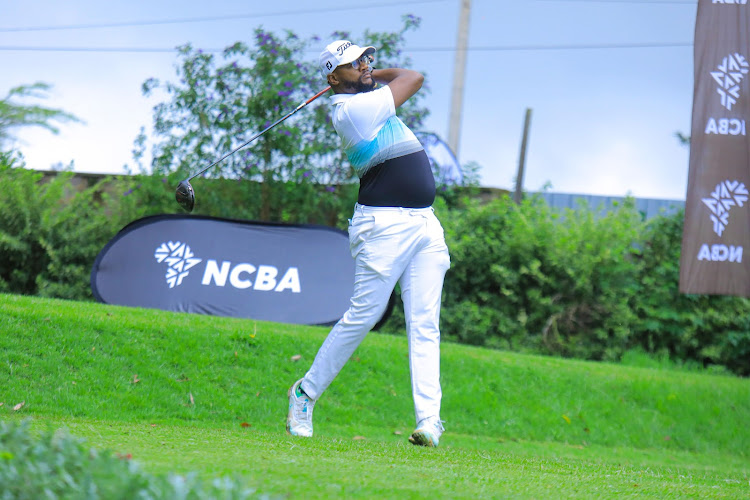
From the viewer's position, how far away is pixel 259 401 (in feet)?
19.9

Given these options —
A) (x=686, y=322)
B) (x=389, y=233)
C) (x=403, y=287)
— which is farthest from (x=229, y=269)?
(x=686, y=322)

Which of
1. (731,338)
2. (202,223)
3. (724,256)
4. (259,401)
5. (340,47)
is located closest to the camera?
(340,47)

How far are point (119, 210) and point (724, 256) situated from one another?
23.1 feet

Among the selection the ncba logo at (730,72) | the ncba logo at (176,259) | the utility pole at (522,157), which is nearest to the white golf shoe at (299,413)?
the ncba logo at (176,259)

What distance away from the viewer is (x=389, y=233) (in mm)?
4301

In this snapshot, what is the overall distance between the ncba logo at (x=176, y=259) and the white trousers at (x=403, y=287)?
14.8 ft

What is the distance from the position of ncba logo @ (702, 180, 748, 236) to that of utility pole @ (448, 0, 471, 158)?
22.4ft

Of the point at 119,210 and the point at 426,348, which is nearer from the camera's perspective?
Answer: the point at 426,348

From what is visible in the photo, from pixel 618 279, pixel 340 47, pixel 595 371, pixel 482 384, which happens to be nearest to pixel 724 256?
pixel 595 371

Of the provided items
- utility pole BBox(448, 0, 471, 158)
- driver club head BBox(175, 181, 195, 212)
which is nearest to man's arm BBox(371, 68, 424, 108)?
driver club head BBox(175, 181, 195, 212)

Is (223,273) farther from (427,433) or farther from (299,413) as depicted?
(427,433)

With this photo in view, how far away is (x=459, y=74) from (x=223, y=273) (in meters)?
7.08

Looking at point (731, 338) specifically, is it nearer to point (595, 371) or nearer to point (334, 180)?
point (595, 371)

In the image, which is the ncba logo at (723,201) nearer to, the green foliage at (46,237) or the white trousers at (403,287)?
the white trousers at (403,287)
